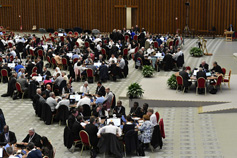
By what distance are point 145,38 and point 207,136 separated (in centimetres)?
1570

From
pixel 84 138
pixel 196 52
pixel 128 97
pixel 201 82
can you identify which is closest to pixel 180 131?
pixel 84 138

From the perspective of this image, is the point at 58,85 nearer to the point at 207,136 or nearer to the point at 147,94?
the point at 147,94

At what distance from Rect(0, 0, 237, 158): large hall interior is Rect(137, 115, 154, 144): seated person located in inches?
1.1

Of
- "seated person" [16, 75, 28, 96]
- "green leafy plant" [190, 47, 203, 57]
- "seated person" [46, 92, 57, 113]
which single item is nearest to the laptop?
"seated person" [46, 92, 57, 113]

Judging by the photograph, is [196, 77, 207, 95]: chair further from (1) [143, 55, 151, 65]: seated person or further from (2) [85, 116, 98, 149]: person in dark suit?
(2) [85, 116, 98, 149]: person in dark suit

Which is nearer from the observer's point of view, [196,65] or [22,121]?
[22,121]

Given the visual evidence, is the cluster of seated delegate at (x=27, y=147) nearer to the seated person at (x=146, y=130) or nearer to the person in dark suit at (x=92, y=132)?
the person in dark suit at (x=92, y=132)

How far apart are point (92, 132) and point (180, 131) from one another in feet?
11.2

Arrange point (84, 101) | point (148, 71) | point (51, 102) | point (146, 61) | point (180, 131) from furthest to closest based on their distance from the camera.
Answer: point (146, 61), point (148, 71), point (51, 102), point (84, 101), point (180, 131)

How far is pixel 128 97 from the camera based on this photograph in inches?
718

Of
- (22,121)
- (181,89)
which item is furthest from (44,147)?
(181,89)

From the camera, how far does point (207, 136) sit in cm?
1395

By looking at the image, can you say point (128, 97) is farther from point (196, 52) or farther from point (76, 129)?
point (196, 52)

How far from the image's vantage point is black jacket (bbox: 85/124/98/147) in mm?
12406
